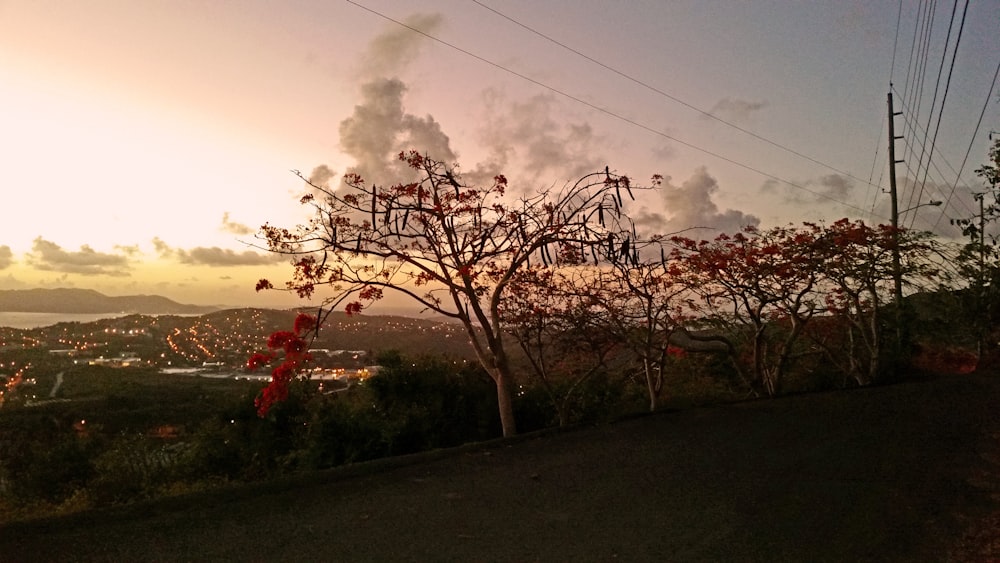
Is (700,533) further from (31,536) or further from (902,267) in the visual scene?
(902,267)

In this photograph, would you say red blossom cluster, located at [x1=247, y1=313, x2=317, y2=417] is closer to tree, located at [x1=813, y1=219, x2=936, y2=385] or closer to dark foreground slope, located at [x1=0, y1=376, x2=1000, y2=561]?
dark foreground slope, located at [x1=0, y1=376, x2=1000, y2=561]

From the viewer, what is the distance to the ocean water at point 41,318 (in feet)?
70.4

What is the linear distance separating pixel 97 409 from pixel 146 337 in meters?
7.32

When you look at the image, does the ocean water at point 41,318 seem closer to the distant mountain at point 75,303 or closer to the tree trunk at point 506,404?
the distant mountain at point 75,303

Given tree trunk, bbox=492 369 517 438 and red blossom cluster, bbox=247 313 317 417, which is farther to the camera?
tree trunk, bbox=492 369 517 438

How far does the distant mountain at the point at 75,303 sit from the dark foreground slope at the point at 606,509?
22533 millimetres

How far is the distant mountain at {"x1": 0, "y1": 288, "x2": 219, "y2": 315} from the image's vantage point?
87.6 feet

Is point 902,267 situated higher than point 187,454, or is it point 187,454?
point 902,267

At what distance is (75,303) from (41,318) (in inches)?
221

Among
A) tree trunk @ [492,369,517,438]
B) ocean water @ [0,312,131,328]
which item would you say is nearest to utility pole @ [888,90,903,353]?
tree trunk @ [492,369,517,438]

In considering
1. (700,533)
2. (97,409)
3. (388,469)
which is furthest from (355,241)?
(97,409)

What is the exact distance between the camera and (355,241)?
315 inches

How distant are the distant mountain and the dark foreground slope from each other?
73.9 ft

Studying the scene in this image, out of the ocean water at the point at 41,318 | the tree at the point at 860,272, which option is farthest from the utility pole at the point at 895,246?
the ocean water at the point at 41,318
